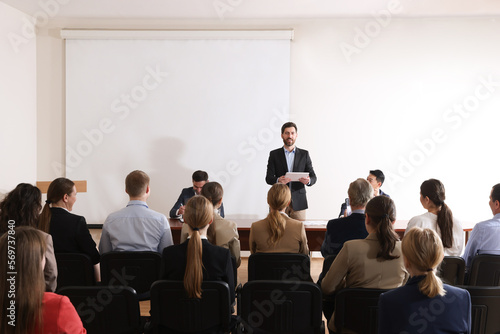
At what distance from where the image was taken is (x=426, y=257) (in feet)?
5.72

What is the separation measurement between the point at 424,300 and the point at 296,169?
11.5ft

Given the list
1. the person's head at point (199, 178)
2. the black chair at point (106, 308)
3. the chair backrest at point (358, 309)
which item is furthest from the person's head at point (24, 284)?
the person's head at point (199, 178)

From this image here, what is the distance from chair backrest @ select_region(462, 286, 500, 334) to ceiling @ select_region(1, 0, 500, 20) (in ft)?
13.2

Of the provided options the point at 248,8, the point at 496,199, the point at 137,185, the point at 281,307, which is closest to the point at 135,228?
the point at 137,185

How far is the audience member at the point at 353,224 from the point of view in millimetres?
2936

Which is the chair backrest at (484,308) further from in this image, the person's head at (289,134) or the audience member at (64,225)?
the person's head at (289,134)

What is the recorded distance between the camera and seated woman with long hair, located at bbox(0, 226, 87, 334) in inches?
52.7

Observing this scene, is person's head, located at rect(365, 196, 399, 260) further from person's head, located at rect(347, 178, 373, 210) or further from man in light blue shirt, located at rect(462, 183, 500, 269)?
man in light blue shirt, located at rect(462, 183, 500, 269)

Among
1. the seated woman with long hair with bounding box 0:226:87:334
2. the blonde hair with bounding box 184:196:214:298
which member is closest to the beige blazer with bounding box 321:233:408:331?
the blonde hair with bounding box 184:196:214:298

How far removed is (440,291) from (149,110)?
5026 millimetres

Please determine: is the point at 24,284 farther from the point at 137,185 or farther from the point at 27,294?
the point at 137,185

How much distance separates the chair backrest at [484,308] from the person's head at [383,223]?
40cm

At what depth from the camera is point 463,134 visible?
19.7ft

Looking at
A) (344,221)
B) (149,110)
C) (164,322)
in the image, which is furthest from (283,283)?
(149,110)
